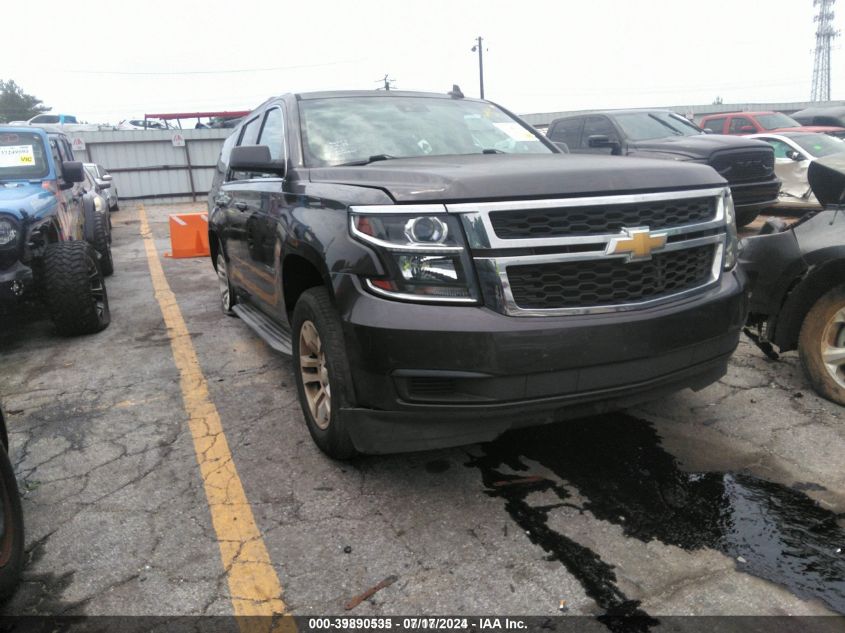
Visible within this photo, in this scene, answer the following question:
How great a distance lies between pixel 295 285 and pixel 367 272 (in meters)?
1.10

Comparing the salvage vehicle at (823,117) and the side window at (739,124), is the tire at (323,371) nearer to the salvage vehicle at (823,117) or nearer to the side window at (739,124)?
the side window at (739,124)

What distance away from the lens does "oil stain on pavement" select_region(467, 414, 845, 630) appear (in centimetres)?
226

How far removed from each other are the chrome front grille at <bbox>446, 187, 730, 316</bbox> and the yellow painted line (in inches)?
51.5

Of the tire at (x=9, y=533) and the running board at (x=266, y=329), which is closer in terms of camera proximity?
the tire at (x=9, y=533)

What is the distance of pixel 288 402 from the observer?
13.0 feet

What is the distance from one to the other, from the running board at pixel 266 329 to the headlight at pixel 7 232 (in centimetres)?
180

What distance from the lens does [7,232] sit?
4.99 m

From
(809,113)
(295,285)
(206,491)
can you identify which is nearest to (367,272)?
(295,285)

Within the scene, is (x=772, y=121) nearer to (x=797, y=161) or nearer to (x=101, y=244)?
(x=797, y=161)

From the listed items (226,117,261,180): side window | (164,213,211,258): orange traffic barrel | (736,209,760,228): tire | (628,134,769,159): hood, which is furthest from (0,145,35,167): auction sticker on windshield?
(736,209,760,228): tire

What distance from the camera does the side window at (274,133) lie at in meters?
3.91

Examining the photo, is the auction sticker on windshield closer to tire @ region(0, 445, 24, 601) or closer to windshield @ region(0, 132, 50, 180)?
windshield @ region(0, 132, 50, 180)

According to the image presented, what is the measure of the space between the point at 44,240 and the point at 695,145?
766 centimetres

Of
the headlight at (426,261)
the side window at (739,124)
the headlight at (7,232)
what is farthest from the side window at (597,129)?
the headlight at (426,261)
